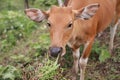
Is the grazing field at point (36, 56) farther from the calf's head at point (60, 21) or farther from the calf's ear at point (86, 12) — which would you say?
the calf's ear at point (86, 12)

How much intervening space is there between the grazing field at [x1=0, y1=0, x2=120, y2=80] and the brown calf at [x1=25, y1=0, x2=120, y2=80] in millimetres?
299

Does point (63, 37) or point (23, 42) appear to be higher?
point (63, 37)

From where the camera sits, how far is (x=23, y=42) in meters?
9.30

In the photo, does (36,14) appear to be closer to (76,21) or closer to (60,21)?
(60,21)

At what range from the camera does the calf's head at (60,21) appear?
5.20 m

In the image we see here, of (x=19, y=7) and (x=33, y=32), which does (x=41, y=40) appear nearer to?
(x=33, y=32)

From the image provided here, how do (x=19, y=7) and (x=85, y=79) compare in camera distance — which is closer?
(x=85, y=79)

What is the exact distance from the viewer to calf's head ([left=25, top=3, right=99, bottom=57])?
5.20 metres

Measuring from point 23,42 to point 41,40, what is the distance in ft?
4.53

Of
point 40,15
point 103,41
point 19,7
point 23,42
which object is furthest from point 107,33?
point 19,7

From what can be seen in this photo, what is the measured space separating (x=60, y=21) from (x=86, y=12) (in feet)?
1.72

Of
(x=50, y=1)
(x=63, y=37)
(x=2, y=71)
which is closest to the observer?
(x=63, y=37)

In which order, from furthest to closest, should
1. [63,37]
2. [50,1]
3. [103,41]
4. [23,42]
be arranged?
[50,1] → [23,42] → [103,41] → [63,37]

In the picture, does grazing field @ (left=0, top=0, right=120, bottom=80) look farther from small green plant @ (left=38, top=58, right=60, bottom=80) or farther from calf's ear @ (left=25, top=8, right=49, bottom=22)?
calf's ear @ (left=25, top=8, right=49, bottom=22)
